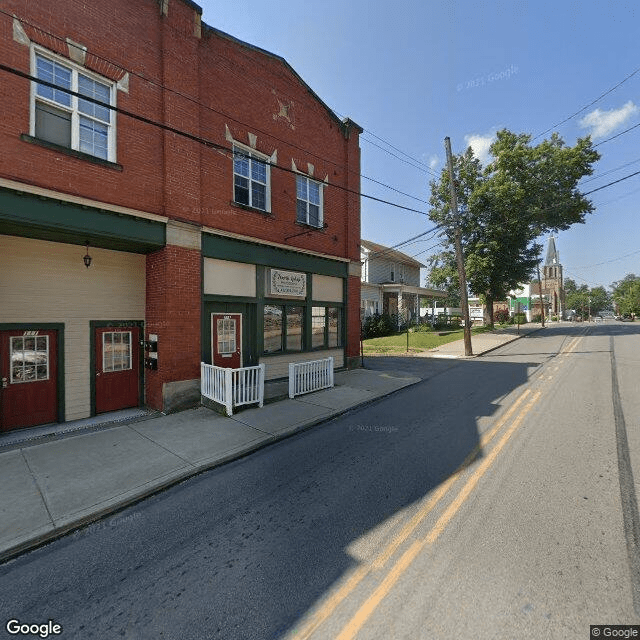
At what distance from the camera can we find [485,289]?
3034cm

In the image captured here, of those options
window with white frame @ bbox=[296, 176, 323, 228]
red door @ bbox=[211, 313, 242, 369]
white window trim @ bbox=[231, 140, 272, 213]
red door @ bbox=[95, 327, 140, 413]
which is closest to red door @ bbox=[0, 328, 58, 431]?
red door @ bbox=[95, 327, 140, 413]

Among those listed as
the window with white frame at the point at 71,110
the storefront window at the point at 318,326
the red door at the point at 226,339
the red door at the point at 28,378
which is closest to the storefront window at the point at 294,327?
the storefront window at the point at 318,326

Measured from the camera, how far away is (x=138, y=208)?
7.77m

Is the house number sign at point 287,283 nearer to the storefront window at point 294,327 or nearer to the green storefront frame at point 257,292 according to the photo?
the green storefront frame at point 257,292

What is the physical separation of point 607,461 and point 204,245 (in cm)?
947

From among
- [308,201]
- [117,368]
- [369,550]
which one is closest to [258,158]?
[308,201]

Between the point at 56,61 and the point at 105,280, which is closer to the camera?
the point at 56,61

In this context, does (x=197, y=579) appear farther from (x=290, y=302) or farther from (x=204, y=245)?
(x=290, y=302)

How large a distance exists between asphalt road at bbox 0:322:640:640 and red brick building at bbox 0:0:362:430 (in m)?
4.65

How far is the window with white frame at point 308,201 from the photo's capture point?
39.2 feet

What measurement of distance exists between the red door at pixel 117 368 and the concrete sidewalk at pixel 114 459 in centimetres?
73

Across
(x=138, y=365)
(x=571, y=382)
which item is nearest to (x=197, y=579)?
(x=138, y=365)

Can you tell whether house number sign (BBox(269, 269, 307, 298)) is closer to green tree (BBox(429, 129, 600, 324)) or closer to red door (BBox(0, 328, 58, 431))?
red door (BBox(0, 328, 58, 431))

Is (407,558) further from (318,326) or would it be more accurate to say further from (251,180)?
(251,180)
